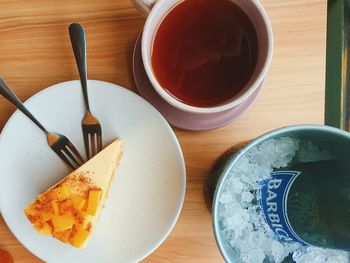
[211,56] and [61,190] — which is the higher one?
[211,56]

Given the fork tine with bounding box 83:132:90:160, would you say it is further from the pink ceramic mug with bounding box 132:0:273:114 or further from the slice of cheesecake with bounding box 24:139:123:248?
the pink ceramic mug with bounding box 132:0:273:114

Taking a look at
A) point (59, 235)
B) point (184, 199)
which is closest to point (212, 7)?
point (184, 199)

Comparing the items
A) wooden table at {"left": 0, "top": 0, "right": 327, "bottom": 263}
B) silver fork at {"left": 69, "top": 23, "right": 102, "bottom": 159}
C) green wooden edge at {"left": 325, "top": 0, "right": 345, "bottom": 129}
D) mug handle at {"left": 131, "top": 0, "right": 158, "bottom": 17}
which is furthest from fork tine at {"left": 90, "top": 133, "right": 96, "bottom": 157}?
green wooden edge at {"left": 325, "top": 0, "right": 345, "bottom": 129}

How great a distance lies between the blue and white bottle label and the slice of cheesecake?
273 millimetres

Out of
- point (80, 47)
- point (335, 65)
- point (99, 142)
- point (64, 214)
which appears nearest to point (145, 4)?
point (80, 47)

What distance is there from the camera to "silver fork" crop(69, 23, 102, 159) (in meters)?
0.86

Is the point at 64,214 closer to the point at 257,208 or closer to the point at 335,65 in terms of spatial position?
the point at 257,208

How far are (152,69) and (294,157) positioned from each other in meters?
0.26

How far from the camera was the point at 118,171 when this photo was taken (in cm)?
89

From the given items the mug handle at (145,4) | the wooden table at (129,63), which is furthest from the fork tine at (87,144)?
the mug handle at (145,4)

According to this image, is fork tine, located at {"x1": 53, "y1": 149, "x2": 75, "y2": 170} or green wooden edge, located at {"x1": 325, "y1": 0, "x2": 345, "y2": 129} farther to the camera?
green wooden edge, located at {"x1": 325, "y1": 0, "x2": 345, "y2": 129}

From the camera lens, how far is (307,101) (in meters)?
0.90

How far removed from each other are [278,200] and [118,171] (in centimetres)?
30

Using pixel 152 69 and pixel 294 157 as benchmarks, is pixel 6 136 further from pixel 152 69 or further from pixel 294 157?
pixel 294 157
